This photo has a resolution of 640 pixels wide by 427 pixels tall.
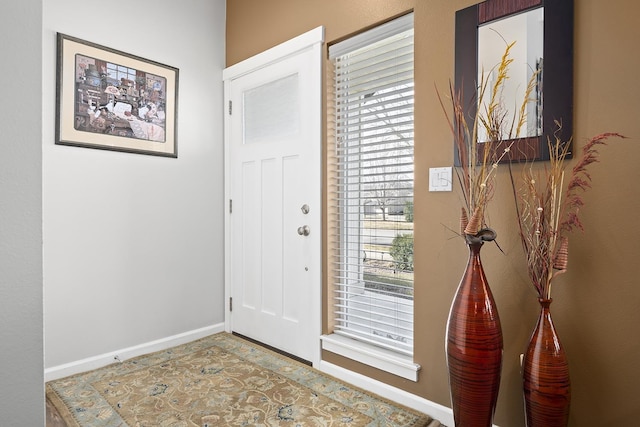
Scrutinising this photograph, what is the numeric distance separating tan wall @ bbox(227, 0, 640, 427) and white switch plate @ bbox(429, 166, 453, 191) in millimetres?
35

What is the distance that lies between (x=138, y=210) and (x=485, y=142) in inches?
86.7

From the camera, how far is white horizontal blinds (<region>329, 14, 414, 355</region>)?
2.03 m

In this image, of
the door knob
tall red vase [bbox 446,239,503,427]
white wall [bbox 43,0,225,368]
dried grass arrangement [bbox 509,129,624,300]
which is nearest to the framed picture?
white wall [bbox 43,0,225,368]

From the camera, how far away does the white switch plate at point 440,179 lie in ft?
5.91

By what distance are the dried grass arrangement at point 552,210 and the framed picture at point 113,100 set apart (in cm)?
233

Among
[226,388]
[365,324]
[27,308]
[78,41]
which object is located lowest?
[226,388]

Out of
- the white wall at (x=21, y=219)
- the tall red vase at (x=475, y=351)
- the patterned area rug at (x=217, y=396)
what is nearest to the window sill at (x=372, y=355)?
the patterned area rug at (x=217, y=396)

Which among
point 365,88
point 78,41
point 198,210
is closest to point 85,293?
point 198,210

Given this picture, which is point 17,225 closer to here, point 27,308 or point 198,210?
point 27,308

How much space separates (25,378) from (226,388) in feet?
4.41

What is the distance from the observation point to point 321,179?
235 centimetres

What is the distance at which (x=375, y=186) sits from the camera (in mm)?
2156

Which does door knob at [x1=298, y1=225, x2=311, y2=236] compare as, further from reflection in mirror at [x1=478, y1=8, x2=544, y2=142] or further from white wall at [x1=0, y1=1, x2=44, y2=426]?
white wall at [x1=0, y1=1, x2=44, y2=426]

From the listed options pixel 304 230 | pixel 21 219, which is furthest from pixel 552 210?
pixel 21 219
